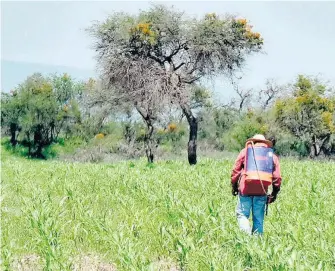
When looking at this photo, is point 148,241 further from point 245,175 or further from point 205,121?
point 205,121

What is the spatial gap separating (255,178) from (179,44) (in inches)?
710

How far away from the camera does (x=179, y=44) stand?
25062 millimetres

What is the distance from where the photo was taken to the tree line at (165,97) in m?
24.6

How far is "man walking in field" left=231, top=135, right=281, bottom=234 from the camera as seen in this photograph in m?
7.82

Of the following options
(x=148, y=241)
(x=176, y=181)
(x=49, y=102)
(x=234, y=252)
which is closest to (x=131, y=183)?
(x=176, y=181)

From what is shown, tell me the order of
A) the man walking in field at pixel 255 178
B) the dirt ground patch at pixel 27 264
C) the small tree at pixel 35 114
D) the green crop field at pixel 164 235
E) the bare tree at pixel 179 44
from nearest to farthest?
the green crop field at pixel 164 235
the dirt ground patch at pixel 27 264
the man walking in field at pixel 255 178
the bare tree at pixel 179 44
the small tree at pixel 35 114

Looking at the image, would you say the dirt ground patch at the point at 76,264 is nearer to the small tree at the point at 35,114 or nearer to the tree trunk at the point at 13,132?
the small tree at the point at 35,114

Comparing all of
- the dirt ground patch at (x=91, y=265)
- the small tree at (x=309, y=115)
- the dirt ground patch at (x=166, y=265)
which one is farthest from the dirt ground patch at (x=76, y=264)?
the small tree at (x=309, y=115)

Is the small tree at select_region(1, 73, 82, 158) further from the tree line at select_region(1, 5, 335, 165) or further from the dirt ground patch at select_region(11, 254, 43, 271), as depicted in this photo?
the dirt ground patch at select_region(11, 254, 43, 271)

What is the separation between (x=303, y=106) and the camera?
113 feet

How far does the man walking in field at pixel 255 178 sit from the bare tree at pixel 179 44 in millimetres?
16052

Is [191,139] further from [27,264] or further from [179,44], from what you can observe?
[27,264]

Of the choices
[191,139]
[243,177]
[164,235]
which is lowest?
[164,235]

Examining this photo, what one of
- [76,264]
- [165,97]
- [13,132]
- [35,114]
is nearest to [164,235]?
[76,264]
